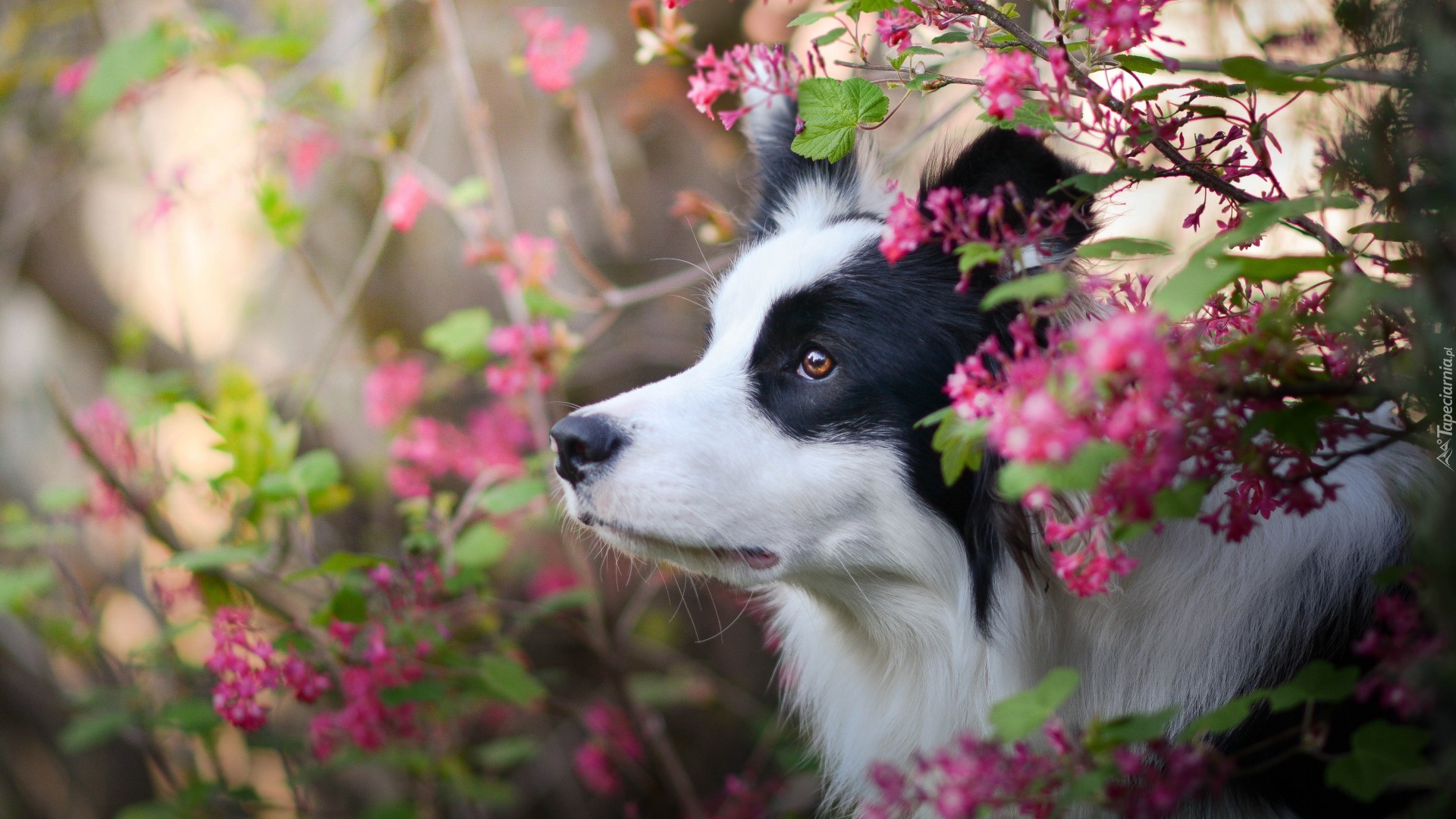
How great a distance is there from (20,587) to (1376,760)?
119 inches

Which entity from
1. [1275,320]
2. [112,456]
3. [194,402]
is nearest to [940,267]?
[1275,320]

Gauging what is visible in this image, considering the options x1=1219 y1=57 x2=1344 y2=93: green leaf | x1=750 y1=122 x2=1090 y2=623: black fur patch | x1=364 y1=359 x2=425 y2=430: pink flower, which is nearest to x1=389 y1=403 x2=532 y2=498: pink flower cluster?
x1=364 y1=359 x2=425 y2=430: pink flower

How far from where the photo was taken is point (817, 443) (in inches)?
64.4

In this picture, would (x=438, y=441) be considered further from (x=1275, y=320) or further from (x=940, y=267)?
(x=1275, y=320)

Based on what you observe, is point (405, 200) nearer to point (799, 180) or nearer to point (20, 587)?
point (799, 180)

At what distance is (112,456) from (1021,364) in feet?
8.39

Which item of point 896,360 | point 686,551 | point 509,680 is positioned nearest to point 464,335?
point 509,680

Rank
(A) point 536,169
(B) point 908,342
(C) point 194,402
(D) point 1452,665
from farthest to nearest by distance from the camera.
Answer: (A) point 536,169 < (C) point 194,402 < (B) point 908,342 < (D) point 1452,665

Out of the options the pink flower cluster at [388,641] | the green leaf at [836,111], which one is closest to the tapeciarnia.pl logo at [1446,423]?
the green leaf at [836,111]

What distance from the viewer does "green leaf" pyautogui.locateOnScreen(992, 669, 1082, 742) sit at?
0.97 meters

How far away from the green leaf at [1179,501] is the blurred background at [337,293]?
1954 millimetres

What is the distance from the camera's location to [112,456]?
250 cm

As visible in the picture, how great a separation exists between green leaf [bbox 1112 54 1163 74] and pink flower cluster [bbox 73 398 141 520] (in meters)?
2.53

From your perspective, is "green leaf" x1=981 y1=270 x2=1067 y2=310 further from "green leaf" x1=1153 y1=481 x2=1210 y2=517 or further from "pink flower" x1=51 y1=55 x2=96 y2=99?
"pink flower" x1=51 y1=55 x2=96 y2=99
